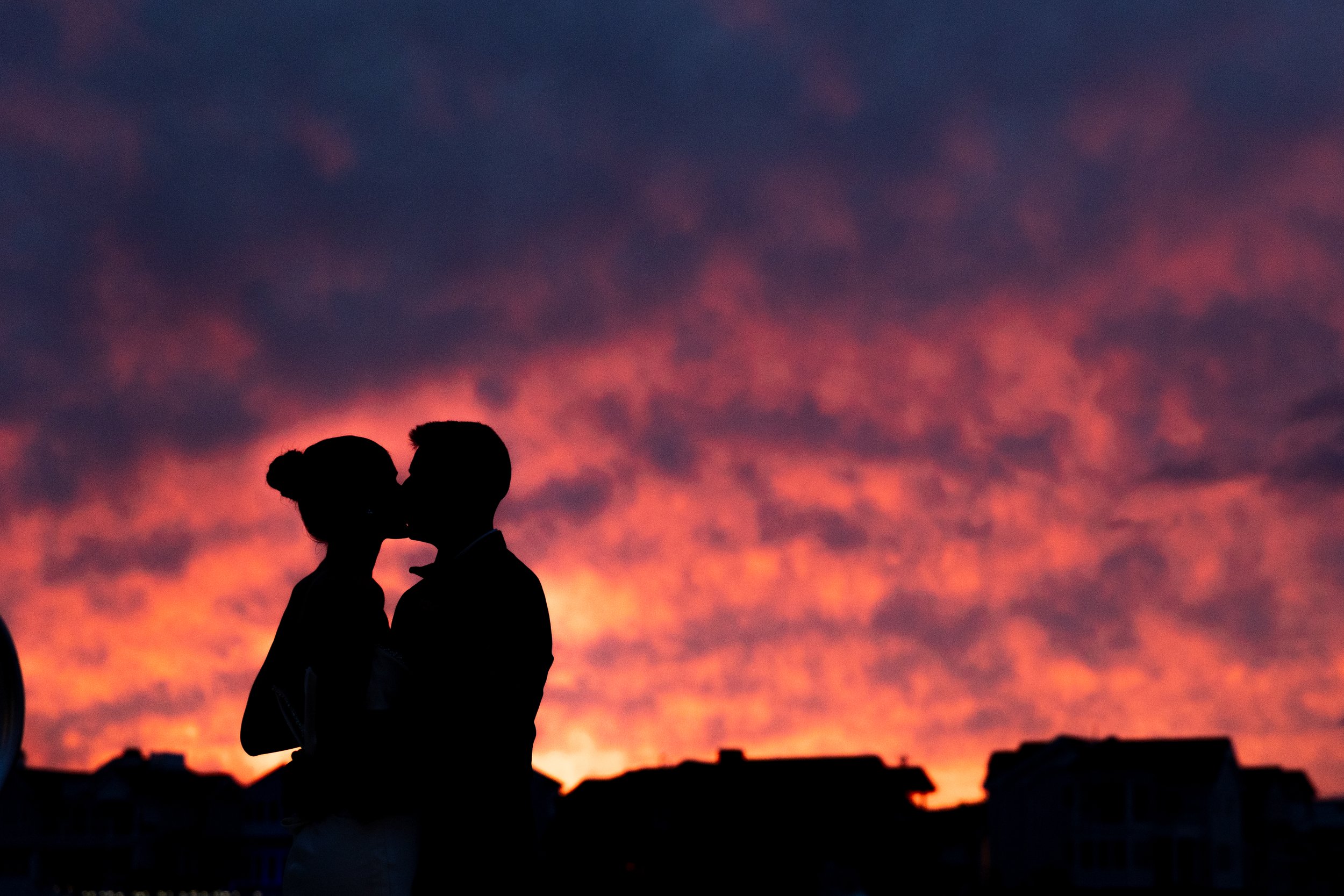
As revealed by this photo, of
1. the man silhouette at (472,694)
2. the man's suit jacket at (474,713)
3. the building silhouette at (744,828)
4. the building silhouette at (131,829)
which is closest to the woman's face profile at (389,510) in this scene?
the man silhouette at (472,694)

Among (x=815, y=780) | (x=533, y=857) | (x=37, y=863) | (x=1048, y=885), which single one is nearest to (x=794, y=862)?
(x=815, y=780)

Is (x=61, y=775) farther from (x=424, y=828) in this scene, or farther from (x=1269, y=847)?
(x=424, y=828)

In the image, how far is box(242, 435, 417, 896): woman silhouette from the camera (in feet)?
12.3

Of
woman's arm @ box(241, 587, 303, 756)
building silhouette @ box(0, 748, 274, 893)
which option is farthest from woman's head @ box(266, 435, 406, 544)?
building silhouette @ box(0, 748, 274, 893)

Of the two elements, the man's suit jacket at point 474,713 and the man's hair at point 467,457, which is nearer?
the man's suit jacket at point 474,713

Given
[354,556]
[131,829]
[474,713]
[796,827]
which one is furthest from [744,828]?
[474,713]

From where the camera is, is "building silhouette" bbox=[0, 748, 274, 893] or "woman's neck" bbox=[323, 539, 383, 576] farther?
"building silhouette" bbox=[0, 748, 274, 893]

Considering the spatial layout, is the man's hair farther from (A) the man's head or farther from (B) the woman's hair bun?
(B) the woman's hair bun

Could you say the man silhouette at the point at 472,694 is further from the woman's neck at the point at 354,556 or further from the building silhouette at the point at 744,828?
the building silhouette at the point at 744,828

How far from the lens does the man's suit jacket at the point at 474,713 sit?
3766 millimetres

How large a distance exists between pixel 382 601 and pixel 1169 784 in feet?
220

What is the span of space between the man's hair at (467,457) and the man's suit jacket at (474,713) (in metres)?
0.26

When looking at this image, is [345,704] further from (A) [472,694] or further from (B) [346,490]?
(B) [346,490]

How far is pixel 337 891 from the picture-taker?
3.78m
